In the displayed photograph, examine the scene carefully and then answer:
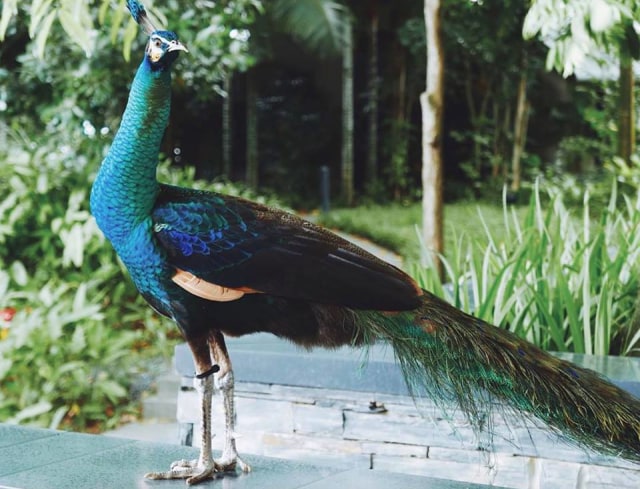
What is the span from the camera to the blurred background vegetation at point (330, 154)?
3.01m

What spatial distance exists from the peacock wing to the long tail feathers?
0.22ft

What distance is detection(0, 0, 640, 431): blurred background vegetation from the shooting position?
301 cm

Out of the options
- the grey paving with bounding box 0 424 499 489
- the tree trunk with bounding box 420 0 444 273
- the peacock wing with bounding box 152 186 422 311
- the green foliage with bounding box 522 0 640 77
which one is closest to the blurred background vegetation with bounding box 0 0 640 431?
the green foliage with bounding box 522 0 640 77

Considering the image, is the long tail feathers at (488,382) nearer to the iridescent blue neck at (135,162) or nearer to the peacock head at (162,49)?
the iridescent blue neck at (135,162)

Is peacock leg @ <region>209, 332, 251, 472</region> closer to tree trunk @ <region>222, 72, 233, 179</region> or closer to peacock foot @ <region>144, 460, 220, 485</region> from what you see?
peacock foot @ <region>144, 460, 220, 485</region>

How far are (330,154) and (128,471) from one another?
11.9 meters

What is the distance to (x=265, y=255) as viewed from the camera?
177 centimetres

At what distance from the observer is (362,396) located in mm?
2535

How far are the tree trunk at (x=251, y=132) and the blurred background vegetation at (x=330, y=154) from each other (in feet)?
0.12

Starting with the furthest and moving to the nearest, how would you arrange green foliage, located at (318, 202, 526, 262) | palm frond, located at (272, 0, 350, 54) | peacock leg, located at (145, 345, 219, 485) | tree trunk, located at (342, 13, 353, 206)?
tree trunk, located at (342, 13, 353, 206)
palm frond, located at (272, 0, 350, 54)
green foliage, located at (318, 202, 526, 262)
peacock leg, located at (145, 345, 219, 485)

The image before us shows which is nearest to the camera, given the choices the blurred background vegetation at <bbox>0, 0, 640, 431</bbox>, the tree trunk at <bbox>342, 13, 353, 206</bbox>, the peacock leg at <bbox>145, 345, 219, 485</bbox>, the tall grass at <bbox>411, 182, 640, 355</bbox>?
the peacock leg at <bbox>145, 345, 219, 485</bbox>

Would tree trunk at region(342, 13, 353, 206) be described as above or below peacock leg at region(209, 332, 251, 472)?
above

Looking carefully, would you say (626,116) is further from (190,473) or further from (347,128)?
(190,473)

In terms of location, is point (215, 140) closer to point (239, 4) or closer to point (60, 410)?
point (239, 4)
